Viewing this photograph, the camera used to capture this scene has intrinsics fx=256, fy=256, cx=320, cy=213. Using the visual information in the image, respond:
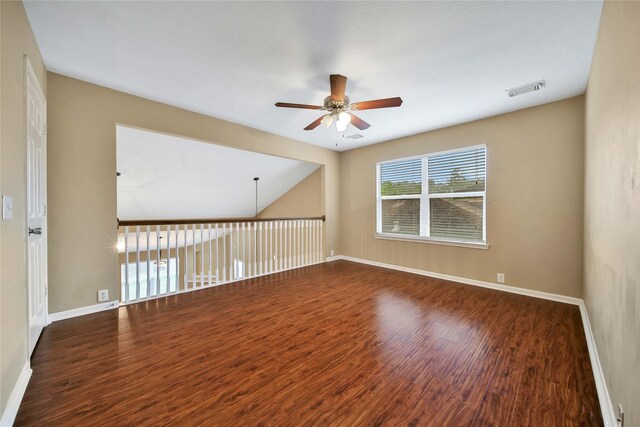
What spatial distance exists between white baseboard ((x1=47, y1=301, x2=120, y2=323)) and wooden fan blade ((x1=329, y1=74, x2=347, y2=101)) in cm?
332

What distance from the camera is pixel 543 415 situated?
1.42 meters

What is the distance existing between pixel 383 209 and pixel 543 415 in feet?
12.7

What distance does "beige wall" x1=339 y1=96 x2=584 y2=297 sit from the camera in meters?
3.06

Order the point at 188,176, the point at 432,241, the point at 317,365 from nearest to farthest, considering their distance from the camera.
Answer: the point at 317,365 → the point at 432,241 → the point at 188,176

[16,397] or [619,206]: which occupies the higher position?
[619,206]

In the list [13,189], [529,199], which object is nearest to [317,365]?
[13,189]

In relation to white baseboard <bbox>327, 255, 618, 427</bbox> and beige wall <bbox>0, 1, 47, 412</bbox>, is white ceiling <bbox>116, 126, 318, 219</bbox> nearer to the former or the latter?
beige wall <bbox>0, 1, 47, 412</bbox>

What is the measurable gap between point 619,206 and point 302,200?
5.94 m

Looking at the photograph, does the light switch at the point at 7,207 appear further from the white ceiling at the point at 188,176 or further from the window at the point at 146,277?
the white ceiling at the point at 188,176

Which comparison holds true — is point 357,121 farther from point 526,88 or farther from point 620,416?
point 620,416

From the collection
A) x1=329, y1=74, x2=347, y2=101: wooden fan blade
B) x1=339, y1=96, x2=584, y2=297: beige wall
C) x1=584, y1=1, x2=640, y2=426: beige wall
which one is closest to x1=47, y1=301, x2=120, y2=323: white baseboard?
x1=329, y1=74, x2=347, y2=101: wooden fan blade

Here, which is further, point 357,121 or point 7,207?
point 357,121

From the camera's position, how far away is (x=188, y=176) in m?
4.92

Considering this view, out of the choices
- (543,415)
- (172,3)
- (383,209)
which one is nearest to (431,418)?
(543,415)
